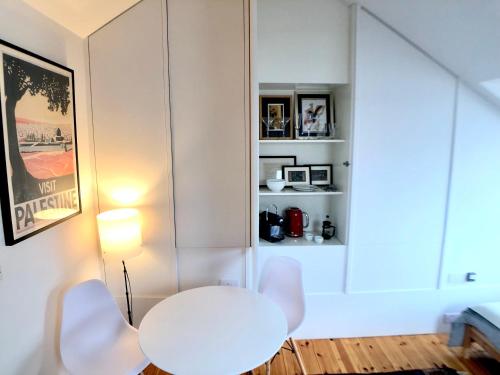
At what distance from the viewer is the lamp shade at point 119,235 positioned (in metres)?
1.76

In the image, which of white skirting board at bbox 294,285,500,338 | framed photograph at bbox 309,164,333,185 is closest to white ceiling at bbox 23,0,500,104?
framed photograph at bbox 309,164,333,185

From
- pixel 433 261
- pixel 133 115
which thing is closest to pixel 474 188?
pixel 433 261

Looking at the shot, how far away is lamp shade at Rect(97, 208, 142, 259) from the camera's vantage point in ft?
5.77

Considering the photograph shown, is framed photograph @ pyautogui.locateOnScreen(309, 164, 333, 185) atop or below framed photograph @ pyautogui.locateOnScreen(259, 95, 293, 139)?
below

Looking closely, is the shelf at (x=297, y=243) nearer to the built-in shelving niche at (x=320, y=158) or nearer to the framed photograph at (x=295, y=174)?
the built-in shelving niche at (x=320, y=158)

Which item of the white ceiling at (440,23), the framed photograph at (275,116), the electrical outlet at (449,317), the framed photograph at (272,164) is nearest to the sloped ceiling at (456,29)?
the white ceiling at (440,23)

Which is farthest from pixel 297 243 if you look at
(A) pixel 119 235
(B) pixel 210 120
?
(A) pixel 119 235

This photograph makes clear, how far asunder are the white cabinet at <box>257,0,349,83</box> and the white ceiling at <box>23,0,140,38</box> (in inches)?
37.7

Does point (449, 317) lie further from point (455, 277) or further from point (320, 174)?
point (320, 174)

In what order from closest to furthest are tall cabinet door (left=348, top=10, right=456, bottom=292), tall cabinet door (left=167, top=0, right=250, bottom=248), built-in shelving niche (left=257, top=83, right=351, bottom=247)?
tall cabinet door (left=167, top=0, right=250, bottom=248) < tall cabinet door (left=348, top=10, right=456, bottom=292) < built-in shelving niche (left=257, top=83, right=351, bottom=247)

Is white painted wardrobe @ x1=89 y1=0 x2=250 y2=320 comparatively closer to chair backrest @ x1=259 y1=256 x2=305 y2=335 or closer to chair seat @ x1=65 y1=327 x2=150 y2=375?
chair backrest @ x1=259 y1=256 x2=305 y2=335

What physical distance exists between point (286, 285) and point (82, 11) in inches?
85.9

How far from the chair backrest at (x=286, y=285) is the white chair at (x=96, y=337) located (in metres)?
0.88

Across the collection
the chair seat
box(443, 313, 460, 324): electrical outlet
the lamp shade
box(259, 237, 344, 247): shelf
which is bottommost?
box(443, 313, 460, 324): electrical outlet
